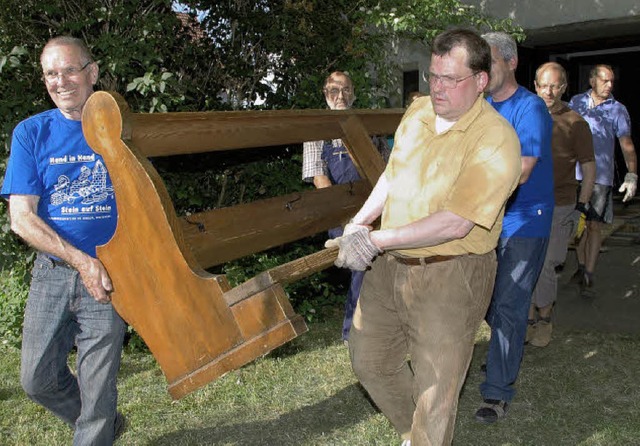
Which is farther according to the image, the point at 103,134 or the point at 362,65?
the point at 362,65

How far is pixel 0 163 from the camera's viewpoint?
518 centimetres

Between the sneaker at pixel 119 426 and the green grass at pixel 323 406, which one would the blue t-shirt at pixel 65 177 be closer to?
the sneaker at pixel 119 426

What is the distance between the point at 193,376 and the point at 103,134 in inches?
36.9

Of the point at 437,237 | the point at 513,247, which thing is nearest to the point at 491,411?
the point at 513,247

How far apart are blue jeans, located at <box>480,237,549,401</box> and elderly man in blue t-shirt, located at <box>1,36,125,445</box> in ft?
7.20

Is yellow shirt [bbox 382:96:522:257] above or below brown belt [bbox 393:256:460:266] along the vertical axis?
above

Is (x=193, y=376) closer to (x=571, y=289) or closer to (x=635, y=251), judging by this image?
(x=571, y=289)

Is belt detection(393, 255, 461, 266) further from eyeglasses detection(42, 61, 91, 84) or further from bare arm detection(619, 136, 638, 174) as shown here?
bare arm detection(619, 136, 638, 174)

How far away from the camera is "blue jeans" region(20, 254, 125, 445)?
329 cm

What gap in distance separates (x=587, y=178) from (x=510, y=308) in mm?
2126

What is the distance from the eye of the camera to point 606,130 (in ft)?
24.5

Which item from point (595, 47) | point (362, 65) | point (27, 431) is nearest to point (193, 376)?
point (27, 431)

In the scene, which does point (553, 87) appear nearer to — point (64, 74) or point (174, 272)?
point (64, 74)

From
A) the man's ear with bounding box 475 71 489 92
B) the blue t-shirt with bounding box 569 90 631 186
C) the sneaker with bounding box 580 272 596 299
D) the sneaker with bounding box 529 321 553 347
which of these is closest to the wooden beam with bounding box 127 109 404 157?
the man's ear with bounding box 475 71 489 92
